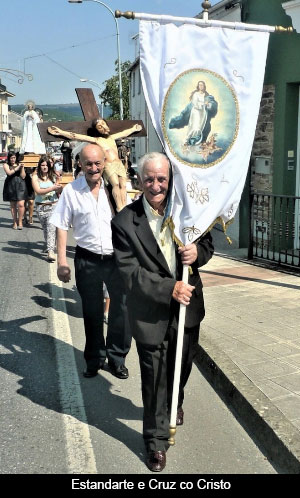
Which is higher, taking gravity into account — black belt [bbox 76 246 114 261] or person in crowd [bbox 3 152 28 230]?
person in crowd [bbox 3 152 28 230]

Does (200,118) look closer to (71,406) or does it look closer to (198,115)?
(198,115)

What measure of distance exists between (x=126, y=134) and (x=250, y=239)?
12.3 feet

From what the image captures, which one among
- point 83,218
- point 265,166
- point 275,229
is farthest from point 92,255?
point 265,166

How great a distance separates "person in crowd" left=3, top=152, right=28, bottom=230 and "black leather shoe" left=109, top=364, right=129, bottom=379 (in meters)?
8.92

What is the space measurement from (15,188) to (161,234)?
33.5 ft

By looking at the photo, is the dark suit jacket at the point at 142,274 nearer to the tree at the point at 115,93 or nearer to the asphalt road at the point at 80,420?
the asphalt road at the point at 80,420

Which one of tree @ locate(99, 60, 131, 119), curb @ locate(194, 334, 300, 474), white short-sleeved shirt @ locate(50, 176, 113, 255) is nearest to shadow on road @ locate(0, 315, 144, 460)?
curb @ locate(194, 334, 300, 474)

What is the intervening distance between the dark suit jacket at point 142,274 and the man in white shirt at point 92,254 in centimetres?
120

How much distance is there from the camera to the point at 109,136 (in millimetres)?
5438

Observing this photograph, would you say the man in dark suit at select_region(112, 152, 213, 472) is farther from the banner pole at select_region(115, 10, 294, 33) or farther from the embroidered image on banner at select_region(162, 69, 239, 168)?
the banner pole at select_region(115, 10, 294, 33)

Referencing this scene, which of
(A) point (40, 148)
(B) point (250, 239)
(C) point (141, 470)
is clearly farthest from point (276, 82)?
(A) point (40, 148)

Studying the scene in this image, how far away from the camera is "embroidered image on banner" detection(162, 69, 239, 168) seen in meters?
3.20

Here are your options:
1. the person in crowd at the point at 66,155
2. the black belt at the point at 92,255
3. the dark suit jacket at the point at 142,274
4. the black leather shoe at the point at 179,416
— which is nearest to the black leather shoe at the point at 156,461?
the black leather shoe at the point at 179,416

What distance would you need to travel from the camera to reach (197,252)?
10.5 feet
